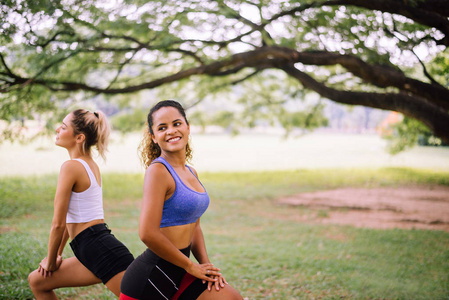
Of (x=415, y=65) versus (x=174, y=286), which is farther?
(x=415, y=65)

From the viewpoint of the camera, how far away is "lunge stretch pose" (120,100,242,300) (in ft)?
7.06

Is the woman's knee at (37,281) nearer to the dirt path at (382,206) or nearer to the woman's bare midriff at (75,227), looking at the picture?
the woman's bare midriff at (75,227)

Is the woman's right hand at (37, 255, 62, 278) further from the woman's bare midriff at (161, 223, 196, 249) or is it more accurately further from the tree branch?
the tree branch

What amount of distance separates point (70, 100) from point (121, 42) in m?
3.06

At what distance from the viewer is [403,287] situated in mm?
5719

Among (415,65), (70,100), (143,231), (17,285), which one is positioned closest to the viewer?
(143,231)

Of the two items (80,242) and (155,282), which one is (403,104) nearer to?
(80,242)

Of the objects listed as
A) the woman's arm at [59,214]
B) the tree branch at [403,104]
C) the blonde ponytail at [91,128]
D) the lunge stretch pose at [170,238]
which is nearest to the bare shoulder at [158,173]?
the lunge stretch pose at [170,238]

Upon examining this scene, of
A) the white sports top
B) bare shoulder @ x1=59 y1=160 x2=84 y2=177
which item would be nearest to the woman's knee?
the white sports top

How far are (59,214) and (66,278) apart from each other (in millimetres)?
503

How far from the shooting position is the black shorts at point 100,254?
2777 mm

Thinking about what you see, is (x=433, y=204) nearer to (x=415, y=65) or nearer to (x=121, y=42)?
(x=415, y=65)

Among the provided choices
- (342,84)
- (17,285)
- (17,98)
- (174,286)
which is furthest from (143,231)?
(342,84)

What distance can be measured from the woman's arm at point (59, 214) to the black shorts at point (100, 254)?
5.4 inches
